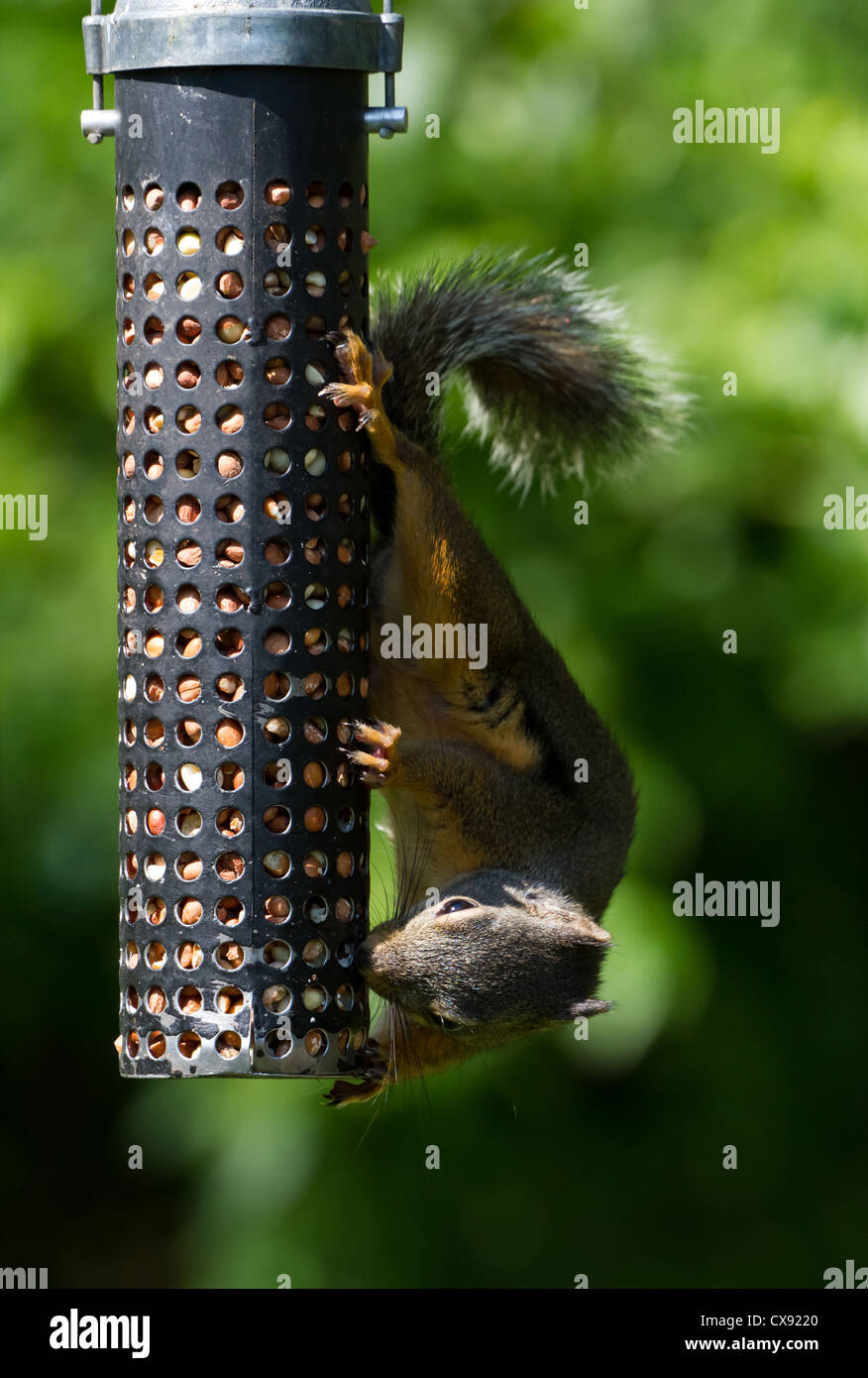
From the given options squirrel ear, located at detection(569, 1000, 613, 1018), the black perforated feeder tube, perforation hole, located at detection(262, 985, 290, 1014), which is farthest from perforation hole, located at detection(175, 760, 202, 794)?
squirrel ear, located at detection(569, 1000, 613, 1018)

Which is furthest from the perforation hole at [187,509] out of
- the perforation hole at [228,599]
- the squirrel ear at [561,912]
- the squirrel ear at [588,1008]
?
the squirrel ear at [588,1008]

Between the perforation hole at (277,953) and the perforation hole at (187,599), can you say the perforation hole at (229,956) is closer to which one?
the perforation hole at (277,953)

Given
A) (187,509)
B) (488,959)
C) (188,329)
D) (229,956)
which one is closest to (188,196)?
(188,329)

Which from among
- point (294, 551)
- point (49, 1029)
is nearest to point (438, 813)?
point (294, 551)

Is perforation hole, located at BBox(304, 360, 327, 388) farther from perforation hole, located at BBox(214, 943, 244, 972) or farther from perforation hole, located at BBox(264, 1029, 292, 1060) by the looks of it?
perforation hole, located at BBox(264, 1029, 292, 1060)

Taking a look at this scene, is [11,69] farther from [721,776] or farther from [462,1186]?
[462,1186]
